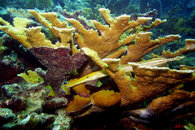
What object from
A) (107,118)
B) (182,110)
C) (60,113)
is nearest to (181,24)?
(182,110)

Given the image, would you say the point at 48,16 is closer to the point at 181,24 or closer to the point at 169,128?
the point at 169,128

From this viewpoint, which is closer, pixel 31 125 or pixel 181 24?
pixel 31 125

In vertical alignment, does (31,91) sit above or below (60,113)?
above

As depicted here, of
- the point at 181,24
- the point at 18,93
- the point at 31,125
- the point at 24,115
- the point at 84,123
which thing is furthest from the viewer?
the point at 181,24

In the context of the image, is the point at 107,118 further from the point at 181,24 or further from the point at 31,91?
the point at 181,24

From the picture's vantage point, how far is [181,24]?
10.1 m

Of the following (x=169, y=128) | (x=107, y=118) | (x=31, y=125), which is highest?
(x=31, y=125)

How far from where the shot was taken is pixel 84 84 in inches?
78.4

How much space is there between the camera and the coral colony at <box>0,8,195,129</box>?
1.39 m

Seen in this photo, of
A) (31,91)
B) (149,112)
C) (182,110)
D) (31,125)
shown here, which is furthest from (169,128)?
(31,91)

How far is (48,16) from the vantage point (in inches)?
65.7

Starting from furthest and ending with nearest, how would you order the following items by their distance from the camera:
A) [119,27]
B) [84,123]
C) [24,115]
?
[84,123], [119,27], [24,115]

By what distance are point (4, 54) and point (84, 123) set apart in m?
2.74

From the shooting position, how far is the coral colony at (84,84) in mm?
1390
